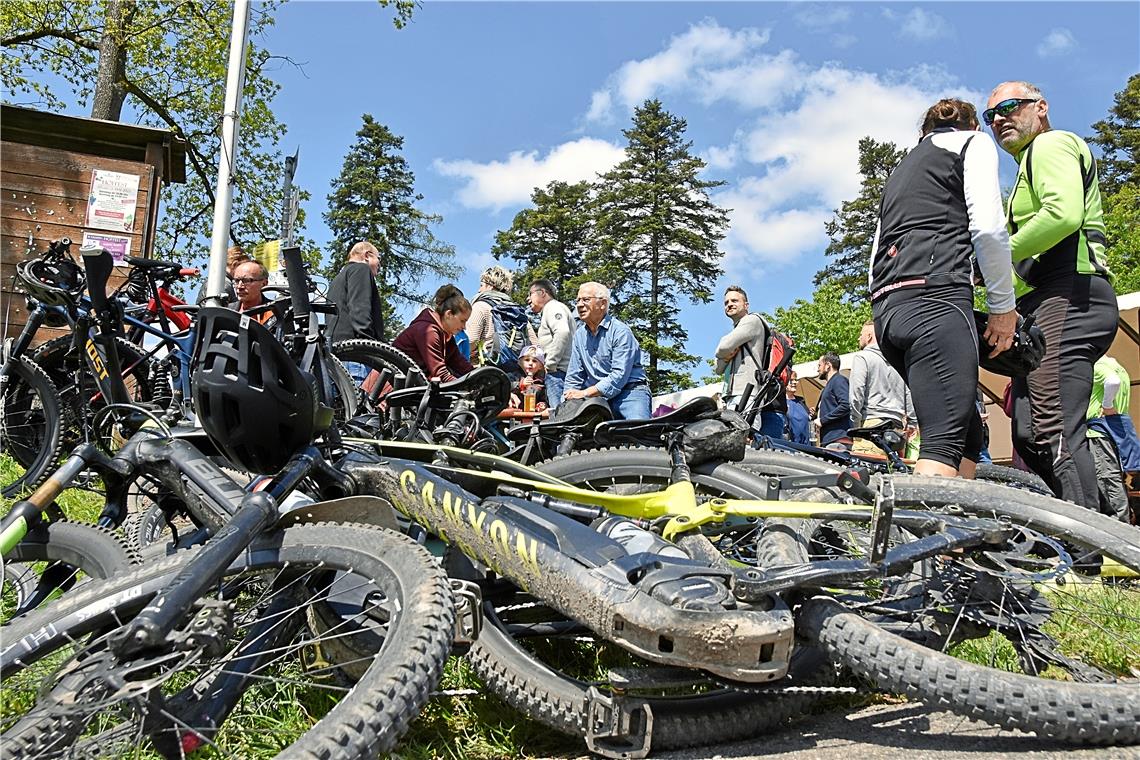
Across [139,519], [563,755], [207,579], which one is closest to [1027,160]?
[563,755]

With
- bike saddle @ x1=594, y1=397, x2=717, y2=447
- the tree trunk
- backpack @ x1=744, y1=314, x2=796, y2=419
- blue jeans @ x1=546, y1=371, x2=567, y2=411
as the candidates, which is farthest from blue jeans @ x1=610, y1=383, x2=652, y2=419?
the tree trunk

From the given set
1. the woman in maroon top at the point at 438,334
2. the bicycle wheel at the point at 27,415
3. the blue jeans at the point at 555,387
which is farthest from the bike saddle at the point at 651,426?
Answer: the bicycle wheel at the point at 27,415

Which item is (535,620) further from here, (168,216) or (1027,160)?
(168,216)

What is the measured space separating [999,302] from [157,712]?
327 centimetres

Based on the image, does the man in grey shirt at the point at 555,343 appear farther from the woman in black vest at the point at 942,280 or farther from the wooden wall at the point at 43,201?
the wooden wall at the point at 43,201

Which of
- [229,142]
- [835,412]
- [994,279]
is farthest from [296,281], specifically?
[229,142]

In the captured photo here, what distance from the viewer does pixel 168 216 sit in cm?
2331

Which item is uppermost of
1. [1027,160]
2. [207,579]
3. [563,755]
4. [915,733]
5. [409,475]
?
[1027,160]

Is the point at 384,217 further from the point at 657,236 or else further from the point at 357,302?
the point at 357,302

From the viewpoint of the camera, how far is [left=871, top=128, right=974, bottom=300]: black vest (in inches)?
134

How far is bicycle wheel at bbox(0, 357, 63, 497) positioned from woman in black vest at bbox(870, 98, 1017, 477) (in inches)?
200

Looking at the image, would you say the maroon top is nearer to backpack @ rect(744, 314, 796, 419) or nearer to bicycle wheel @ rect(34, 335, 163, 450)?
bicycle wheel @ rect(34, 335, 163, 450)

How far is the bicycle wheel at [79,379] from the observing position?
5.14 meters

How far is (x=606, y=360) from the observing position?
6.03 meters
